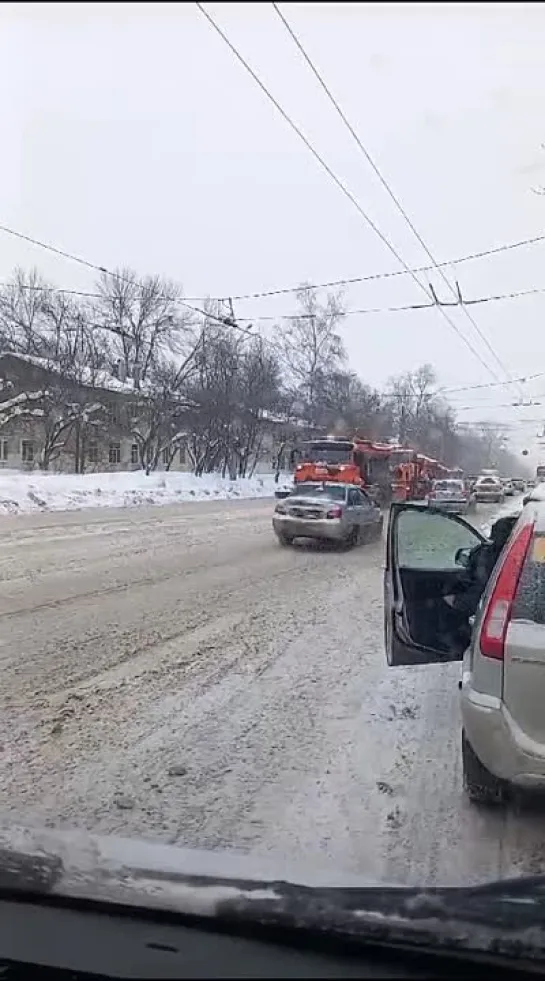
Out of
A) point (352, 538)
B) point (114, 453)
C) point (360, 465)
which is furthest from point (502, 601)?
point (114, 453)

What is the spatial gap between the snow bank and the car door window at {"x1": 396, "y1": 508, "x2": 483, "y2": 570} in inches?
727

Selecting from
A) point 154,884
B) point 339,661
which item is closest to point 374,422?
point 339,661

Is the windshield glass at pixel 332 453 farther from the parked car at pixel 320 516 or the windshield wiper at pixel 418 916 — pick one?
the windshield wiper at pixel 418 916

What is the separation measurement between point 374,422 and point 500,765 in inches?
2573

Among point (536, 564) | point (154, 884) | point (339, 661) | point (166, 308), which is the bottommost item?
point (339, 661)

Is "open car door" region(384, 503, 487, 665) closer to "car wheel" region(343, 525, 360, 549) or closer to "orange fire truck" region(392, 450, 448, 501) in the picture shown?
"car wheel" region(343, 525, 360, 549)

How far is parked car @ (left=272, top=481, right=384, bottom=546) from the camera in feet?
60.2

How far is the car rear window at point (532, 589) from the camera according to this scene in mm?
4000

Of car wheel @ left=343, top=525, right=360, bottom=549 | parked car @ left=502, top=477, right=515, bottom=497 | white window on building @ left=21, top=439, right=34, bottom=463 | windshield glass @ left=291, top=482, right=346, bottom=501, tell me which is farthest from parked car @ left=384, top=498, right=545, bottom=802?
white window on building @ left=21, top=439, right=34, bottom=463

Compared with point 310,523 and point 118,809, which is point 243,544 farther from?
point 118,809

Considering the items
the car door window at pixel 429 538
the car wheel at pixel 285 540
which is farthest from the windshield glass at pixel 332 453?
the car door window at pixel 429 538

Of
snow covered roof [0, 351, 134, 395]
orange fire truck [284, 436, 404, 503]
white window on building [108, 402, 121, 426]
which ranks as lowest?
orange fire truck [284, 436, 404, 503]

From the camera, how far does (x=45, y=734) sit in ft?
17.8

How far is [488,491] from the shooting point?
A: 4544 centimetres
